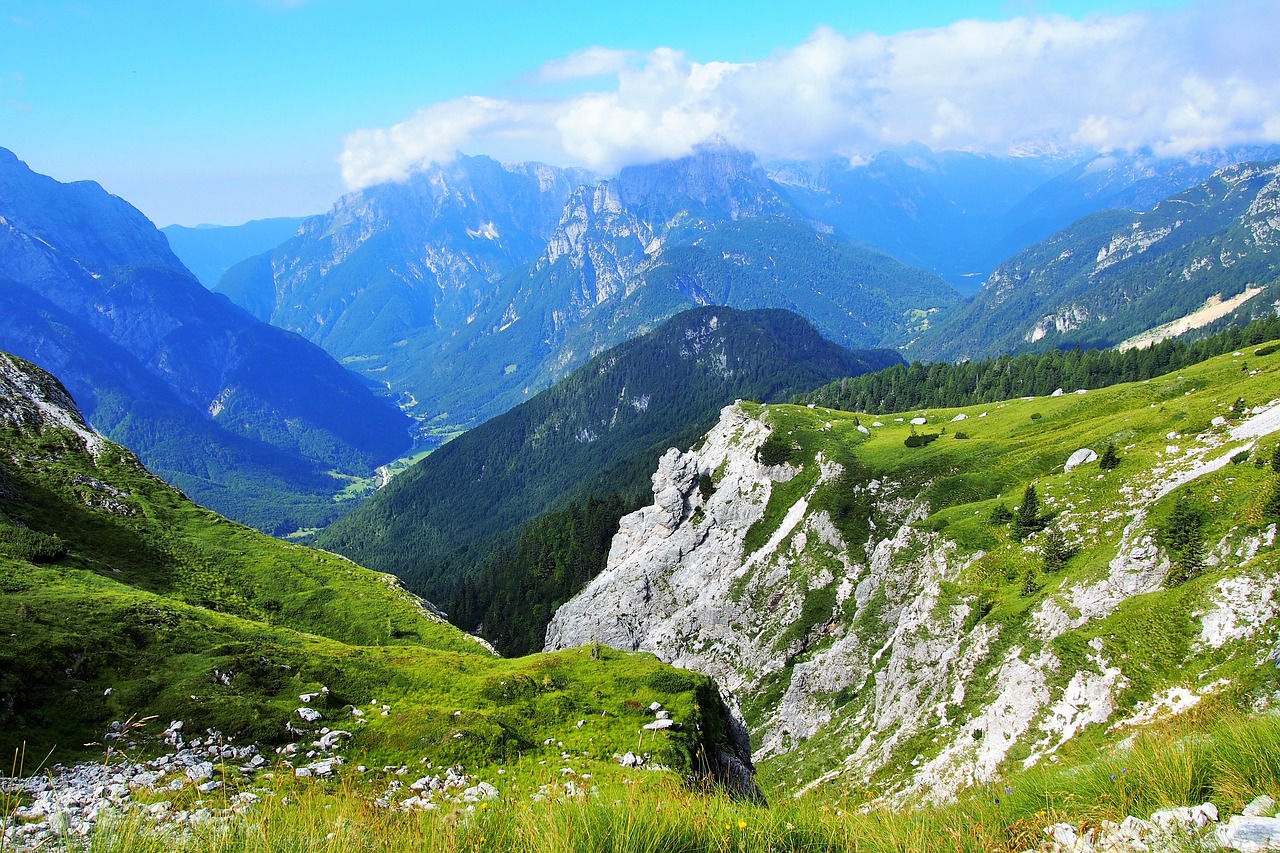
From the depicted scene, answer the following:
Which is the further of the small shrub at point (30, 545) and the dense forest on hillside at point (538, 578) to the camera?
the dense forest on hillside at point (538, 578)

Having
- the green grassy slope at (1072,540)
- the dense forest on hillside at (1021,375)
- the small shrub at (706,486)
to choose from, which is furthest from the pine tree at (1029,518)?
the dense forest on hillside at (1021,375)

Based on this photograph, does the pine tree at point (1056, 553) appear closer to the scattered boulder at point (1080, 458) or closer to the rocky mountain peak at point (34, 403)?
the scattered boulder at point (1080, 458)

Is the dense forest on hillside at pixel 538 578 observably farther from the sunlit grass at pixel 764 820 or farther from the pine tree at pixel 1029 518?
the sunlit grass at pixel 764 820

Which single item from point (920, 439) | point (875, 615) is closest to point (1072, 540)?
point (875, 615)

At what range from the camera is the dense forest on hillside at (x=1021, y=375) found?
132 metres

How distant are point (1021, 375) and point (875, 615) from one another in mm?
122369

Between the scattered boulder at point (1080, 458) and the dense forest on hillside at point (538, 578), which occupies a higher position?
the scattered boulder at point (1080, 458)

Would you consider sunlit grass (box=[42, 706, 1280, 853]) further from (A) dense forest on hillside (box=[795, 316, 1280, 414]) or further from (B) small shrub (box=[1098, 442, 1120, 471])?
(A) dense forest on hillside (box=[795, 316, 1280, 414])

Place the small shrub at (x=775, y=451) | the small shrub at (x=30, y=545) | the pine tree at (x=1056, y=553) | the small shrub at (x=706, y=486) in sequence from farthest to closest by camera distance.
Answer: the small shrub at (x=706, y=486) → the small shrub at (x=775, y=451) → the pine tree at (x=1056, y=553) → the small shrub at (x=30, y=545)

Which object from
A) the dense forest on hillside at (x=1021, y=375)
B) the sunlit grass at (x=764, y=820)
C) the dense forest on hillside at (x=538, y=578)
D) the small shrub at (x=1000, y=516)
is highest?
the dense forest on hillside at (x=1021, y=375)

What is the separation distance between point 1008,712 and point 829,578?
3563 centimetres

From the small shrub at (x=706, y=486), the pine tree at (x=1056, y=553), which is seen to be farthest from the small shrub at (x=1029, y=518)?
the small shrub at (x=706, y=486)

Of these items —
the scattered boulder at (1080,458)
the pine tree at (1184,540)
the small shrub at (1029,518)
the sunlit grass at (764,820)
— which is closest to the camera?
the sunlit grass at (764,820)

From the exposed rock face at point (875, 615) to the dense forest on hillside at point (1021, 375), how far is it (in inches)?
3109
